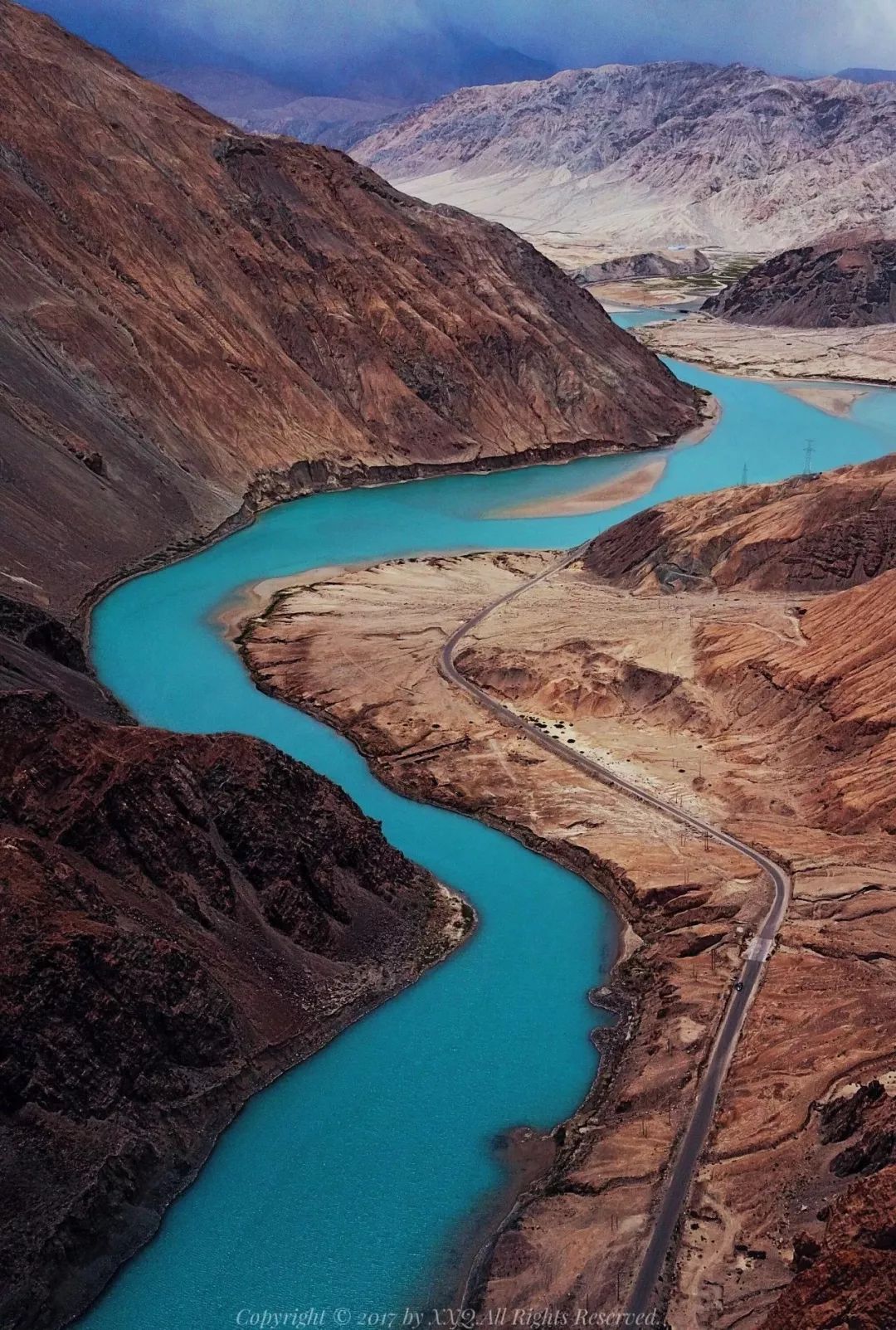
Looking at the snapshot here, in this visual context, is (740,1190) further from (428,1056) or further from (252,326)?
(252,326)

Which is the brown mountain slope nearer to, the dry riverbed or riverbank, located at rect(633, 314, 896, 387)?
the dry riverbed

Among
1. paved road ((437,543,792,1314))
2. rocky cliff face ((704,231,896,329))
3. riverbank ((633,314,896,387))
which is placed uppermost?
rocky cliff face ((704,231,896,329))

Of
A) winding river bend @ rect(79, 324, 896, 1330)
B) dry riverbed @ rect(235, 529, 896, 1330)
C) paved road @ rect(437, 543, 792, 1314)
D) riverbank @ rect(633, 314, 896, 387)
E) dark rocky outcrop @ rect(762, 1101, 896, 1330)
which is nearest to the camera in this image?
dark rocky outcrop @ rect(762, 1101, 896, 1330)

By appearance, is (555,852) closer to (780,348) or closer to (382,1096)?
(382,1096)

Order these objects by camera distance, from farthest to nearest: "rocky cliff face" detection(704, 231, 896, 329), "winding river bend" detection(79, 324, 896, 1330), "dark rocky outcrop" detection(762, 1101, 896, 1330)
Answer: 1. "rocky cliff face" detection(704, 231, 896, 329)
2. "winding river bend" detection(79, 324, 896, 1330)
3. "dark rocky outcrop" detection(762, 1101, 896, 1330)

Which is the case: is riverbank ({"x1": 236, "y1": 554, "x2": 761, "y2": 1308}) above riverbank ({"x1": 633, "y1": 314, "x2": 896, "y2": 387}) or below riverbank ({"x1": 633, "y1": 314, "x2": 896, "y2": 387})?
below

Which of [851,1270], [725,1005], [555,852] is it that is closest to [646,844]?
[555,852]

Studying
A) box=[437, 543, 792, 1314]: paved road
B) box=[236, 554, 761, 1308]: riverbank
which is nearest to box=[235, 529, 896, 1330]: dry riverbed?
box=[236, 554, 761, 1308]: riverbank

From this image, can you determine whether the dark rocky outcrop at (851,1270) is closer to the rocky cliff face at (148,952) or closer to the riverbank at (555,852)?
the riverbank at (555,852)
